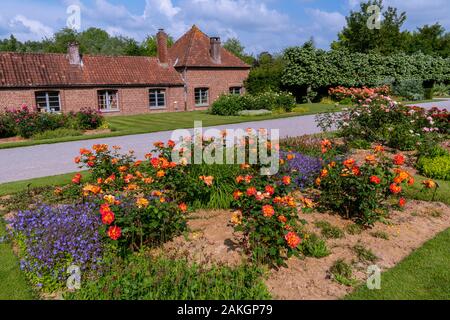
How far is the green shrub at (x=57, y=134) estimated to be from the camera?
14742 millimetres

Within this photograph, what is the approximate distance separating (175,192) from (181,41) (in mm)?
26955

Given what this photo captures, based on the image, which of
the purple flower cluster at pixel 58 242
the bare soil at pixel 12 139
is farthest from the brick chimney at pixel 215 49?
the purple flower cluster at pixel 58 242

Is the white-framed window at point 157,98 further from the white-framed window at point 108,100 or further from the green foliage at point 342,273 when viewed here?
the green foliage at point 342,273

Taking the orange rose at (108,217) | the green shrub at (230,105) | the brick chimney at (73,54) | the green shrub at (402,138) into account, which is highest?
the brick chimney at (73,54)

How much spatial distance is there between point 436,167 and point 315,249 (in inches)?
196

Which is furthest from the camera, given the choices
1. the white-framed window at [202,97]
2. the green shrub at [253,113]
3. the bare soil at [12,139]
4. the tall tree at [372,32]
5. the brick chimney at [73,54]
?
the tall tree at [372,32]

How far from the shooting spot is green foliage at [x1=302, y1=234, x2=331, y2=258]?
15.2 ft

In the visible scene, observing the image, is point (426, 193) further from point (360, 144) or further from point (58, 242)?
point (58, 242)

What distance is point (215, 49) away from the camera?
28844mm

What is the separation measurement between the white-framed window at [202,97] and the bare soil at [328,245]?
23.2m

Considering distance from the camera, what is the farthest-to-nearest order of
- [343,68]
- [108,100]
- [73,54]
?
[343,68]
[108,100]
[73,54]

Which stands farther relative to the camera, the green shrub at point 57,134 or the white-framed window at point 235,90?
the white-framed window at point 235,90

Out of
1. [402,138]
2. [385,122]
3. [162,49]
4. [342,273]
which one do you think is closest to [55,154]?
[342,273]
